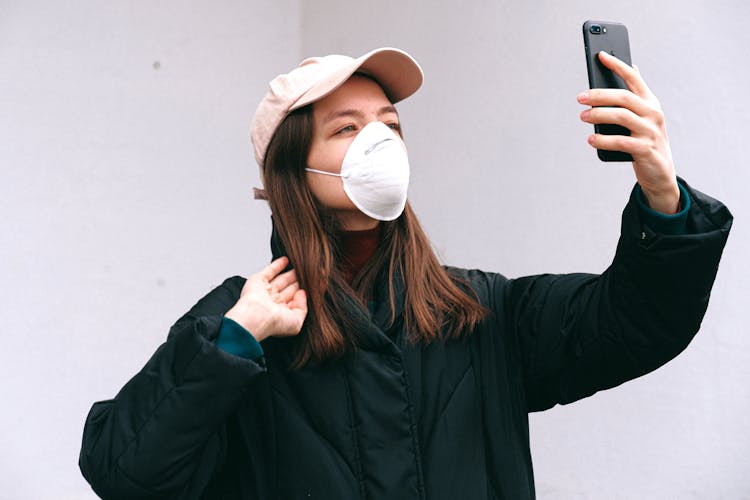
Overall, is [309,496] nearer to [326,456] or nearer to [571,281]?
[326,456]

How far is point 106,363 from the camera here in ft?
9.25

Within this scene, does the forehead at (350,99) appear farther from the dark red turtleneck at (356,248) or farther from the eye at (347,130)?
the dark red turtleneck at (356,248)

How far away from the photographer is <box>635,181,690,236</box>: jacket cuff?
1.09m

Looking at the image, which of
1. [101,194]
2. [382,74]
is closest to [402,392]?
[382,74]

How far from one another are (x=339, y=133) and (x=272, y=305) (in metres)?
0.36

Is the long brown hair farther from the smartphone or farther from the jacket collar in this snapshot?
the smartphone

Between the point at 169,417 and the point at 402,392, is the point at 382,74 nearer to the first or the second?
the point at 402,392

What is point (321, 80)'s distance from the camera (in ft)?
4.66

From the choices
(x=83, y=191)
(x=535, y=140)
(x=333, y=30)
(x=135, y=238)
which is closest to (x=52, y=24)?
(x=83, y=191)

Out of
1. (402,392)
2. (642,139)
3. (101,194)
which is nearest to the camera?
(642,139)

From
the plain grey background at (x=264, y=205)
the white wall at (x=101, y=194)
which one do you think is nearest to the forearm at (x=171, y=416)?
the plain grey background at (x=264, y=205)

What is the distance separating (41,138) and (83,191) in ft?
0.72

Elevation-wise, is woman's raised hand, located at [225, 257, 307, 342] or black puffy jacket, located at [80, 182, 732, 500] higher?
woman's raised hand, located at [225, 257, 307, 342]

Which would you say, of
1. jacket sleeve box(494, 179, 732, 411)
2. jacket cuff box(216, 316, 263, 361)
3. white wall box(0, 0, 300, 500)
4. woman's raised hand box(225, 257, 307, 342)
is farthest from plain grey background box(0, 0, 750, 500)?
jacket cuff box(216, 316, 263, 361)
